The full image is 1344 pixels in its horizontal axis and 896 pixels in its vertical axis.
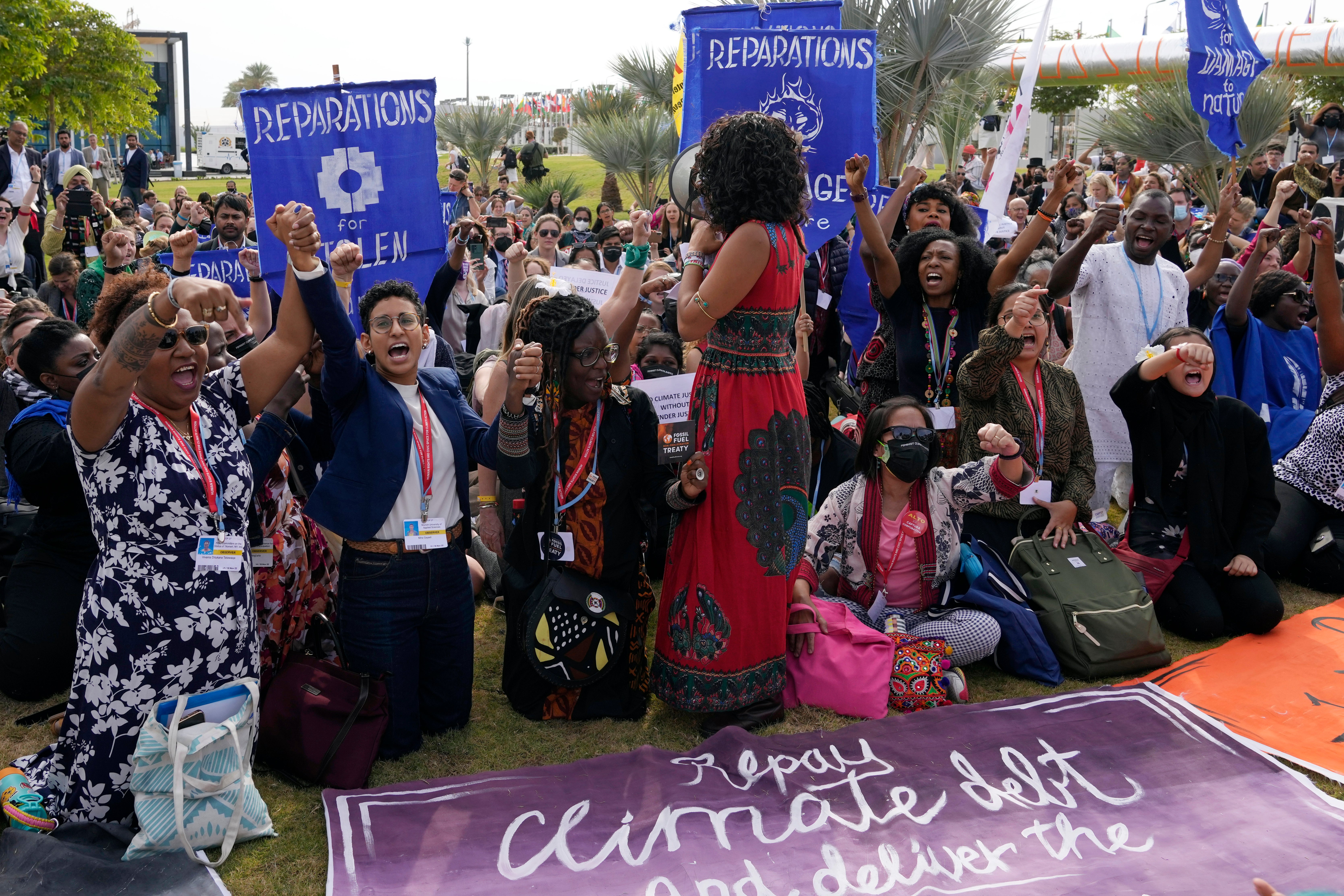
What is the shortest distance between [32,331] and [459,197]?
10.1 metres

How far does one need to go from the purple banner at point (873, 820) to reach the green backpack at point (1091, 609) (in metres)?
0.53

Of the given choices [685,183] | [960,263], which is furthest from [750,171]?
[960,263]

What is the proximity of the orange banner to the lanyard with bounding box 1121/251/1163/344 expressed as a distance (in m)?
1.81

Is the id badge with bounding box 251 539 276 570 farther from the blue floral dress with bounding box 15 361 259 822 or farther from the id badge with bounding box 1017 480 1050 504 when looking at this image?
the id badge with bounding box 1017 480 1050 504

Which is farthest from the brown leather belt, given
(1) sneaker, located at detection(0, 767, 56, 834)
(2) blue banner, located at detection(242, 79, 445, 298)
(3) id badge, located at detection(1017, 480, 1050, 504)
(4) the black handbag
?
(3) id badge, located at detection(1017, 480, 1050, 504)

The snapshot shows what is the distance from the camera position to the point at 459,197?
14.0m

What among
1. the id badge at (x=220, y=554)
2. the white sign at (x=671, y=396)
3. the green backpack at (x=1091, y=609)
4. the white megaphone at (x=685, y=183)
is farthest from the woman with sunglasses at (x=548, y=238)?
the id badge at (x=220, y=554)

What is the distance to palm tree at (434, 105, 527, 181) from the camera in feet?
86.1

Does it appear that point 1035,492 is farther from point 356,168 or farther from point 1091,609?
point 356,168

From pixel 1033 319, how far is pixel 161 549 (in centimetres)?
410

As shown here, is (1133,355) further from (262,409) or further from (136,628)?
(136,628)

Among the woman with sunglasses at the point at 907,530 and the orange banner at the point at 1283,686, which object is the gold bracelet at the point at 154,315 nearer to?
the woman with sunglasses at the point at 907,530

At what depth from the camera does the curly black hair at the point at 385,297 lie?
4.16 metres

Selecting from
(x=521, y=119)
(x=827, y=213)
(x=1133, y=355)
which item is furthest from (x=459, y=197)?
(x=521, y=119)
